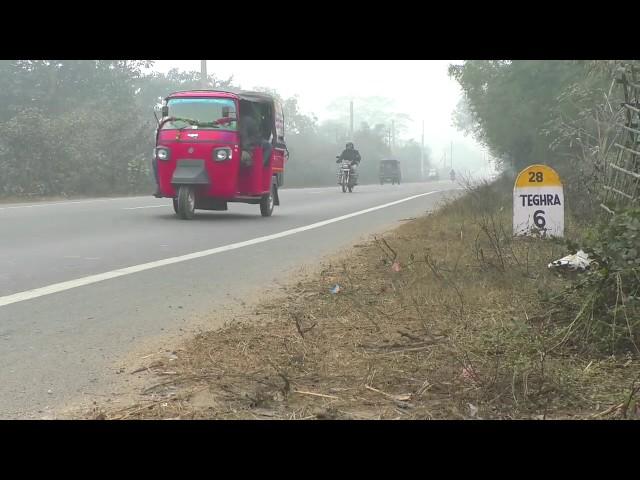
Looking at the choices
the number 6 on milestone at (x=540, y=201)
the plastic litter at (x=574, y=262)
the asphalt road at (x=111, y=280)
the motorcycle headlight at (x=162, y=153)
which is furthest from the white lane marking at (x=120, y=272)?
the plastic litter at (x=574, y=262)

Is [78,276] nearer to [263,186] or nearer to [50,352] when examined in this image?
[50,352]

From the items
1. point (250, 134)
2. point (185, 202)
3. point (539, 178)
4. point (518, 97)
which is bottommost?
point (185, 202)

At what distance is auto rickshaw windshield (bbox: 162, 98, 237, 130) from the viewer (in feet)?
50.5

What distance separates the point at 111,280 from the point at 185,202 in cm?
742

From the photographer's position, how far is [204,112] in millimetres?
15547

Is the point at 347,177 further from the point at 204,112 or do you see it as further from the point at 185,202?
the point at 185,202

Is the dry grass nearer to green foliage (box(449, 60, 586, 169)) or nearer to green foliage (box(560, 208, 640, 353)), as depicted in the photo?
green foliage (box(560, 208, 640, 353))

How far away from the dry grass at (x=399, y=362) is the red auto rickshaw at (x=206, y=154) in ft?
26.7

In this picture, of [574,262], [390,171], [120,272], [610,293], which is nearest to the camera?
[610,293]

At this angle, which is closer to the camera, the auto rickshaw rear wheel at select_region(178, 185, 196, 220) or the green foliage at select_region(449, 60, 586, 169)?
the auto rickshaw rear wheel at select_region(178, 185, 196, 220)

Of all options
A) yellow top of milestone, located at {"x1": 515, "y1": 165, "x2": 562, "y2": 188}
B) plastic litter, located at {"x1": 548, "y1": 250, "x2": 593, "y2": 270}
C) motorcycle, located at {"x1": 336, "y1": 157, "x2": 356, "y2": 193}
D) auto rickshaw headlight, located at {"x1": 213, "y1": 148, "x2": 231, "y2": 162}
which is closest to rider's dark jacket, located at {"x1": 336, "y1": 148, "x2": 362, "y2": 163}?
motorcycle, located at {"x1": 336, "y1": 157, "x2": 356, "y2": 193}

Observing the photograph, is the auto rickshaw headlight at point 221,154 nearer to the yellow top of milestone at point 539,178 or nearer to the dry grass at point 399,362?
the yellow top of milestone at point 539,178

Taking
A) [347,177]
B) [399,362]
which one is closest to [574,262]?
[399,362]

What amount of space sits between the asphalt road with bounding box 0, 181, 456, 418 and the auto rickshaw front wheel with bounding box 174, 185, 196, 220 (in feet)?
0.62
